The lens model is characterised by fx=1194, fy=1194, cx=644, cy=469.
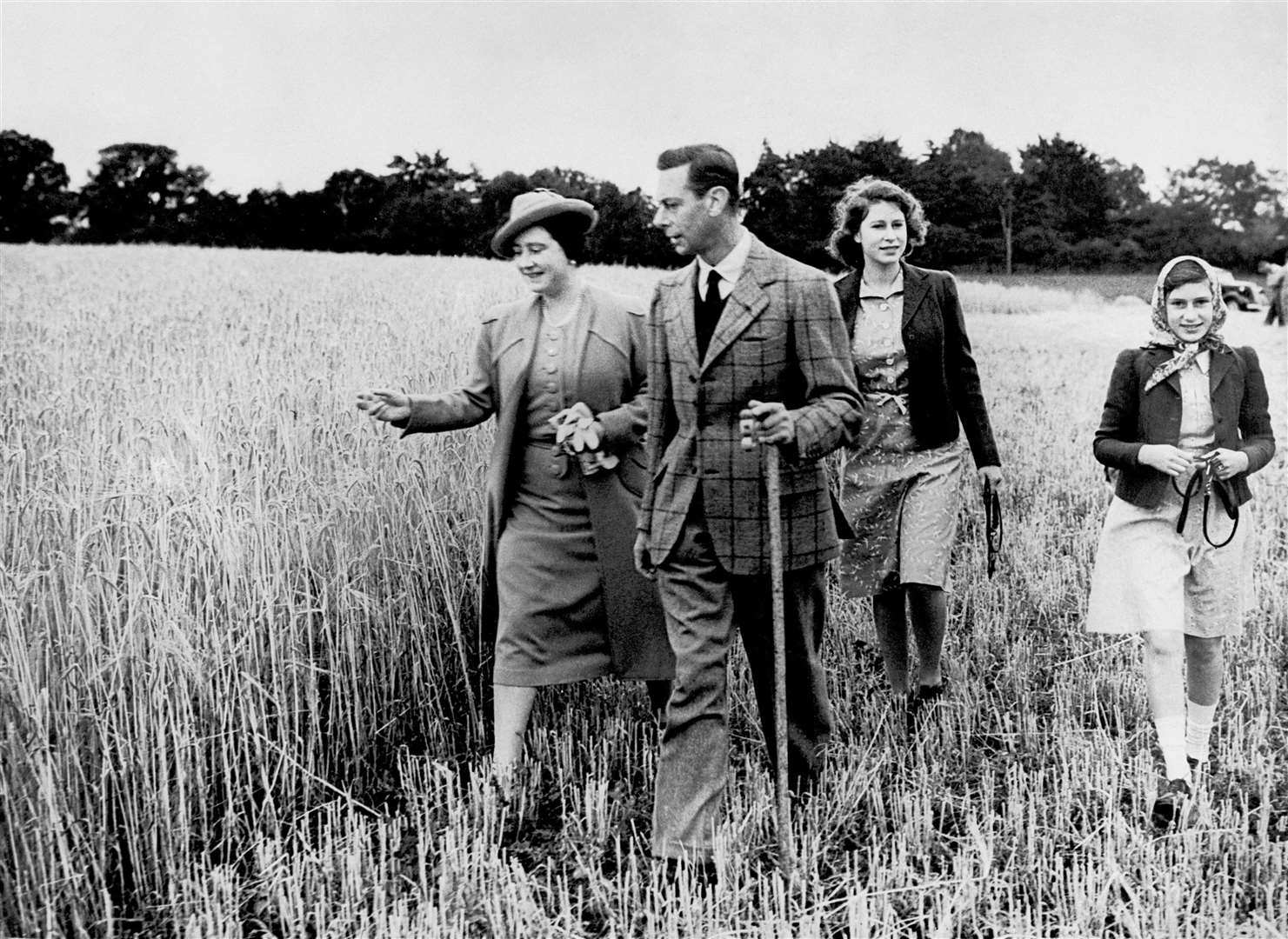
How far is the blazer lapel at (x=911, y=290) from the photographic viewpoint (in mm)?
4699

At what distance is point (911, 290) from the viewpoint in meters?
4.73

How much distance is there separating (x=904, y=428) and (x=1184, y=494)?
1.10m

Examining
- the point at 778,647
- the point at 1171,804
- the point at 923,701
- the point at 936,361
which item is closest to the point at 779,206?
the point at 936,361

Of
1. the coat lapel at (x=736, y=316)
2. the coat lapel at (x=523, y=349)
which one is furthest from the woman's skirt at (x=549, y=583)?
the coat lapel at (x=736, y=316)

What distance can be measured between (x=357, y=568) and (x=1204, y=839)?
3122 millimetres

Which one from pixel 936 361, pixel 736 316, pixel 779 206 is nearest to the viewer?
pixel 736 316

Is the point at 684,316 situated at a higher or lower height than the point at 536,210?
lower

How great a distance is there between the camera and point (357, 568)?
475 cm

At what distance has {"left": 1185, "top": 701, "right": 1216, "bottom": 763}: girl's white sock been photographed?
159 inches

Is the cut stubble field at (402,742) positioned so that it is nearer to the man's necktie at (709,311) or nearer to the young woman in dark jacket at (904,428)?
the young woman in dark jacket at (904,428)

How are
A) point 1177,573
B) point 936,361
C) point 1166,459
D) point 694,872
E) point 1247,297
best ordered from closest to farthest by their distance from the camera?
point 694,872 < point 1166,459 < point 1177,573 < point 936,361 < point 1247,297

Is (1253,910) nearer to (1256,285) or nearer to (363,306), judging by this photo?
(363,306)

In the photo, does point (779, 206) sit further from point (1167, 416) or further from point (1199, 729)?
point (1199, 729)

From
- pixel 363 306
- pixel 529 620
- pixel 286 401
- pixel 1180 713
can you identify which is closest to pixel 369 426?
pixel 286 401
